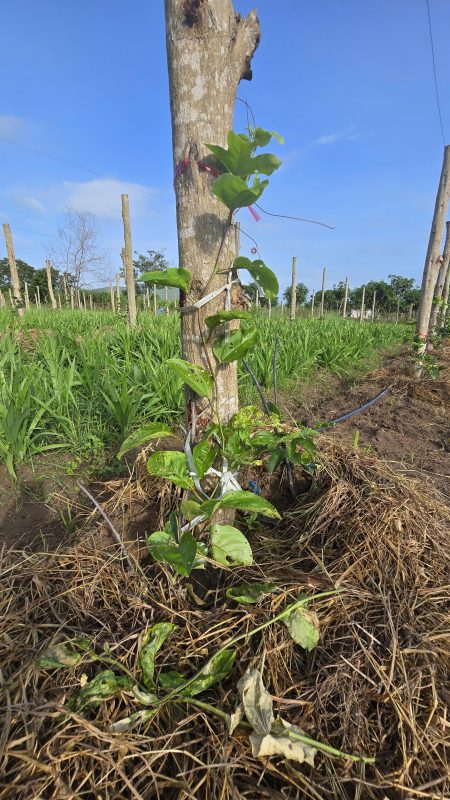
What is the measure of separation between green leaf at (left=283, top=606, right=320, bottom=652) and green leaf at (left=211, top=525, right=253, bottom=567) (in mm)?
160

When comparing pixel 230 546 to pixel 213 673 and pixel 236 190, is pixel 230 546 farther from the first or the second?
pixel 236 190

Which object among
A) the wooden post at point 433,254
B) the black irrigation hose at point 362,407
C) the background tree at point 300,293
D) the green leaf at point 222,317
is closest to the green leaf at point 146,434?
the green leaf at point 222,317

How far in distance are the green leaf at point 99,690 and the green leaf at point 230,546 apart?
1.10 ft

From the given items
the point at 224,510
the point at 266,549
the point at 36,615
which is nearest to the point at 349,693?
the point at 266,549

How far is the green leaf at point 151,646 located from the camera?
0.77m

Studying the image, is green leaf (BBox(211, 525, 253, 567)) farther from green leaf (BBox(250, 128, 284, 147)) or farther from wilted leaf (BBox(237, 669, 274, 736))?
green leaf (BBox(250, 128, 284, 147))

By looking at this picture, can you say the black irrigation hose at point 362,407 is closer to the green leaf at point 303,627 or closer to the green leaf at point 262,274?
the green leaf at point 262,274

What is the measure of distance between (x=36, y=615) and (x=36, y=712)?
0.97ft

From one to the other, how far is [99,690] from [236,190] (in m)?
1.15

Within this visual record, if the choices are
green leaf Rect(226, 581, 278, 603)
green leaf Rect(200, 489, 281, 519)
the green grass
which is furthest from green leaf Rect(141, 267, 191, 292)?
the green grass

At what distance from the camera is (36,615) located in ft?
3.06

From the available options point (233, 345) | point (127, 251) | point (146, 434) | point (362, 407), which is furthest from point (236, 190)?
point (127, 251)

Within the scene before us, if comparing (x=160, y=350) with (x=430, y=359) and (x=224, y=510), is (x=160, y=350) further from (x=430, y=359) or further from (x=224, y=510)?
(x=430, y=359)

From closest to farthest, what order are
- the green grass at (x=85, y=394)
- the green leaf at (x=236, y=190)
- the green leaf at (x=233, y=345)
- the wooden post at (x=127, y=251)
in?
the green leaf at (x=236, y=190) < the green leaf at (x=233, y=345) < the green grass at (x=85, y=394) < the wooden post at (x=127, y=251)
